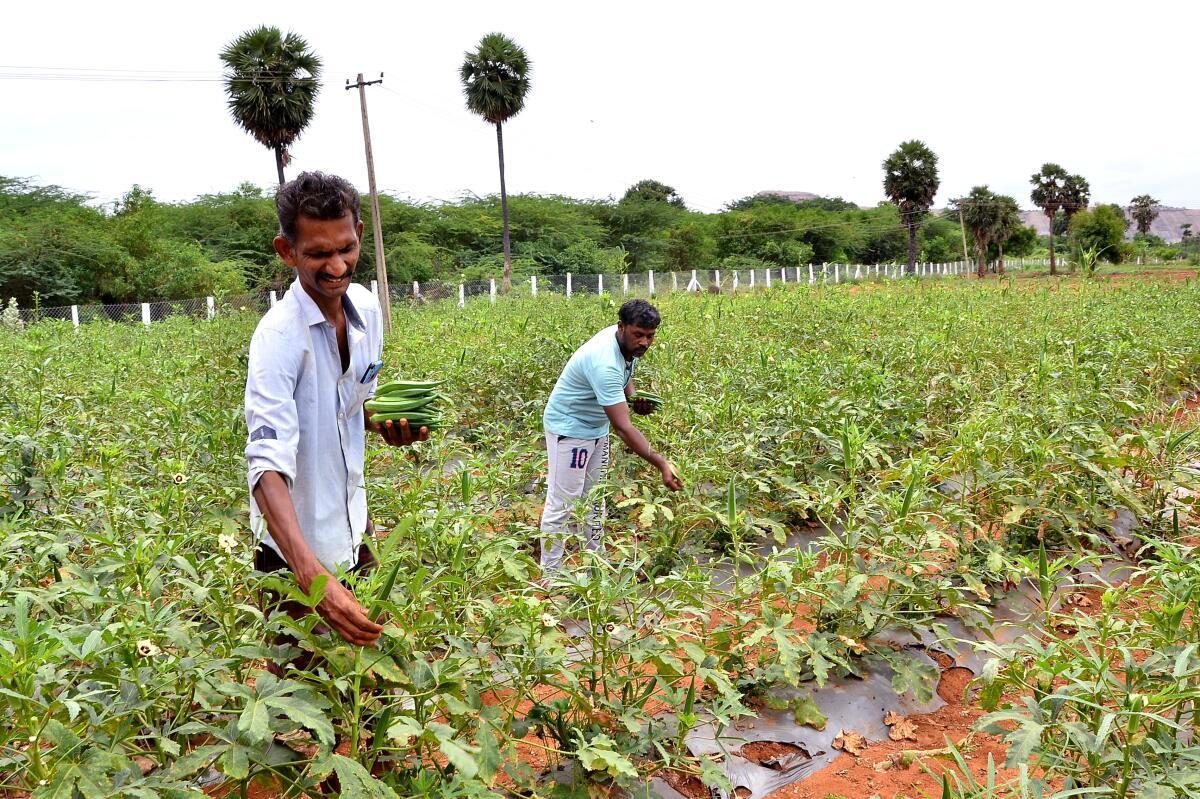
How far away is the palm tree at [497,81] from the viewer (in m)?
28.5

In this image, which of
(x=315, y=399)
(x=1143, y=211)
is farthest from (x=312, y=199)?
(x=1143, y=211)

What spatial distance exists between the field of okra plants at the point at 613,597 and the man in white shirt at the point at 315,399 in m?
0.15

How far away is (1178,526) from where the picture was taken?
4117 mm

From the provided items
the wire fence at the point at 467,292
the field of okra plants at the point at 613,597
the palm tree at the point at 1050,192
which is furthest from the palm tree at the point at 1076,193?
the field of okra plants at the point at 613,597

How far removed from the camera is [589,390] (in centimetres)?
403

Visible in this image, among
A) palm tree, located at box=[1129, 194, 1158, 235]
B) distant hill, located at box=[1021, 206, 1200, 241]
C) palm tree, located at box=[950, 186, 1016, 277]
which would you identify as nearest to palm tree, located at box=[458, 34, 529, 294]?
palm tree, located at box=[950, 186, 1016, 277]

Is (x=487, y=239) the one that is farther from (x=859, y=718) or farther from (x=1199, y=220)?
(x=1199, y=220)

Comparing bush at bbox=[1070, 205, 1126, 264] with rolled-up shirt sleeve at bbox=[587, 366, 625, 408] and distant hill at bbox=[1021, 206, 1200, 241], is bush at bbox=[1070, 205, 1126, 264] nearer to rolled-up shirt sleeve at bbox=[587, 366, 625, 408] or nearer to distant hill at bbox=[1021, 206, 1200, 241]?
rolled-up shirt sleeve at bbox=[587, 366, 625, 408]

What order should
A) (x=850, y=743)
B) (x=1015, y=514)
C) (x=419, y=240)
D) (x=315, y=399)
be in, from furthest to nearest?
(x=419, y=240)
(x=1015, y=514)
(x=850, y=743)
(x=315, y=399)

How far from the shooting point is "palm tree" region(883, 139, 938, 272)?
4453 cm

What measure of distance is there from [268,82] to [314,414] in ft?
81.4

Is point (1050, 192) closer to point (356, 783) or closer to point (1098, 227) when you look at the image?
point (1098, 227)

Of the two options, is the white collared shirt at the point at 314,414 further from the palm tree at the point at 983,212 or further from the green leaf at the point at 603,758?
the palm tree at the point at 983,212

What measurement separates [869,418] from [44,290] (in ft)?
83.0
